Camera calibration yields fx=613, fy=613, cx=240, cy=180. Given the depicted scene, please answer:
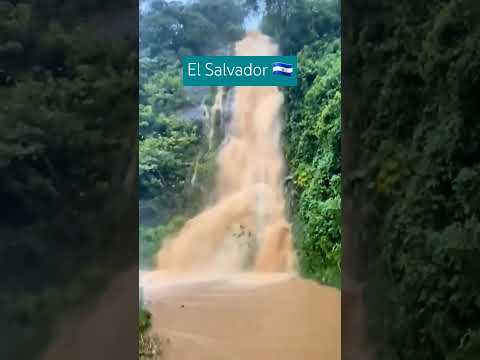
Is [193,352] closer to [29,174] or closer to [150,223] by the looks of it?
[150,223]

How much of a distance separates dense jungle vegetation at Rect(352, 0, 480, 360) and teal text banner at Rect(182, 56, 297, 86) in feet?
1.03

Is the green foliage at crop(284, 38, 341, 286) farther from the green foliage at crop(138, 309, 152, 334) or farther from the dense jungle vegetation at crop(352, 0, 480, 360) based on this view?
the green foliage at crop(138, 309, 152, 334)

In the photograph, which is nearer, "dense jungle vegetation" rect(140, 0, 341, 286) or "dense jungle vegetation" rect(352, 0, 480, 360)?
"dense jungle vegetation" rect(352, 0, 480, 360)

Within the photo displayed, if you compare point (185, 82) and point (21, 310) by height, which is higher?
point (185, 82)

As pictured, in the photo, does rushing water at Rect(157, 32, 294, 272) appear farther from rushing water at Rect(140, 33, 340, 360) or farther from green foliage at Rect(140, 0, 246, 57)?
green foliage at Rect(140, 0, 246, 57)

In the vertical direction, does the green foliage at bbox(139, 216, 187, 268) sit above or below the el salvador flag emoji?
below

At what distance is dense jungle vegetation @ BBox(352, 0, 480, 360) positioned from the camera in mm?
2602

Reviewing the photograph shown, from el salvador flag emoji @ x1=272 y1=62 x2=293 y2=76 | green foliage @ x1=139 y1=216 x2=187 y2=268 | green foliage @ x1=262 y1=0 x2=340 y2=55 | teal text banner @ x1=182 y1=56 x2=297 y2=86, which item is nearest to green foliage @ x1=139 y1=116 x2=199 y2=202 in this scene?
green foliage @ x1=139 y1=216 x2=187 y2=268

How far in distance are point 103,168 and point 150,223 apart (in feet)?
1.08

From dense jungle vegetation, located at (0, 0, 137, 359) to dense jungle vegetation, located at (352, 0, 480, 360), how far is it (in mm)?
1099

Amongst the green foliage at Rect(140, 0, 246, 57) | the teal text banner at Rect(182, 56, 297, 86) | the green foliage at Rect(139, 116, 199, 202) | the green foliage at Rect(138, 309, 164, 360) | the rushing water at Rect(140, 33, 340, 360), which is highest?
the green foliage at Rect(140, 0, 246, 57)

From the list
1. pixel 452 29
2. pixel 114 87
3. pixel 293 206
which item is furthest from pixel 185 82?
pixel 452 29

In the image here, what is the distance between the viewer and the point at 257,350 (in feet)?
8.99

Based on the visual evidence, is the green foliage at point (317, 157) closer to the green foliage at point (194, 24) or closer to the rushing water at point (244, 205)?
the rushing water at point (244, 205)
